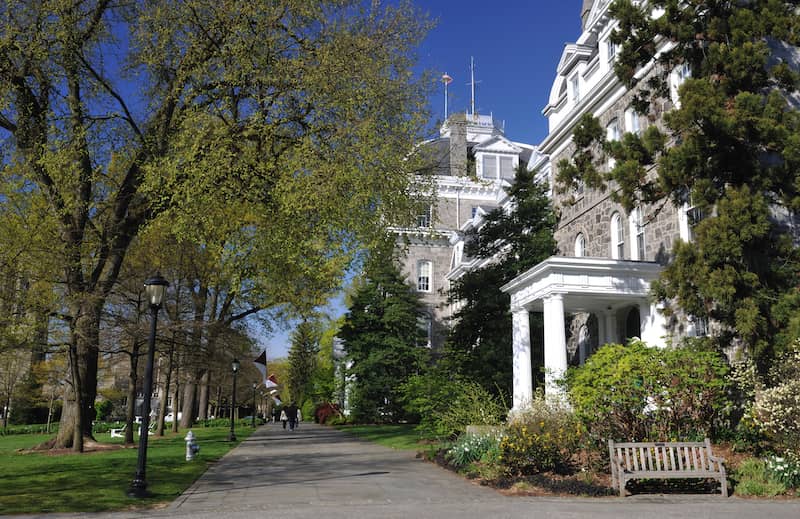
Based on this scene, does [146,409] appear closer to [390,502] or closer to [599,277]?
[390,502]

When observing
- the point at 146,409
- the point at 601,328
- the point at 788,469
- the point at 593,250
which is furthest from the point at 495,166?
the point at 146,409

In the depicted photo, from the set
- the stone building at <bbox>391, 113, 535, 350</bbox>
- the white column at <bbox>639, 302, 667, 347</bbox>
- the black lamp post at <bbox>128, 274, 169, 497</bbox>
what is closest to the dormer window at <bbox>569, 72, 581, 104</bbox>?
the white column at <bbox>639, 302, 667, 347</bbox>

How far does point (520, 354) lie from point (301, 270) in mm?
6804

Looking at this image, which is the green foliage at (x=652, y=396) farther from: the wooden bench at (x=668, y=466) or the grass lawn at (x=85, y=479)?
the grass lawn at (x=85, y=479)

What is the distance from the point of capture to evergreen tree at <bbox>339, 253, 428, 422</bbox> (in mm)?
38594

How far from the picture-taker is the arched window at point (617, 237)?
2080cm

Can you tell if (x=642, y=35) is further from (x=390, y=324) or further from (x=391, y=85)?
(x=390, y=324)

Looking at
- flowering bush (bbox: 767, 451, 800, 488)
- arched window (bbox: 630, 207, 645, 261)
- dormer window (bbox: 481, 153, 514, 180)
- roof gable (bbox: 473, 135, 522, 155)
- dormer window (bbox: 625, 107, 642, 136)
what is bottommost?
flowering bush (bbox: 767, 451, 800, 488)

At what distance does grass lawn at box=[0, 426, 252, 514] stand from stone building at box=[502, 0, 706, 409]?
28.4 feet

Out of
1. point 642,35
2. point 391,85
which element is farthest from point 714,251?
point 391,85

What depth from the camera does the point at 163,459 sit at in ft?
55.4

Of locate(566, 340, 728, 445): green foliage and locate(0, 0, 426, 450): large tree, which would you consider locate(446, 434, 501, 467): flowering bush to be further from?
locate(0, 0, 426, 450): large tree

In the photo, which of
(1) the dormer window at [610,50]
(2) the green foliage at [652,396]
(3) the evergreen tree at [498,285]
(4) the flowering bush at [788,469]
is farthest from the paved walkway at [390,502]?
(1) the dormer window at [610,50]

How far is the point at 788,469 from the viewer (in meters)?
10.6
